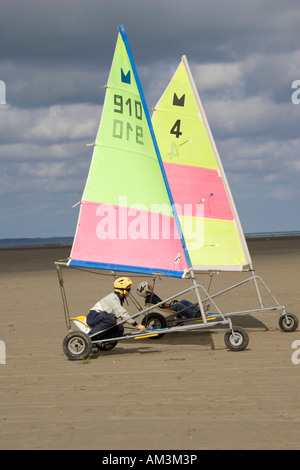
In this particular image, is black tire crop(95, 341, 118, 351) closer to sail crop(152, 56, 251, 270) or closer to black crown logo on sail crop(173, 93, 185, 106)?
sail crop(152, 56, 251, 270)

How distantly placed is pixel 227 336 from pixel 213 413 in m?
3.67

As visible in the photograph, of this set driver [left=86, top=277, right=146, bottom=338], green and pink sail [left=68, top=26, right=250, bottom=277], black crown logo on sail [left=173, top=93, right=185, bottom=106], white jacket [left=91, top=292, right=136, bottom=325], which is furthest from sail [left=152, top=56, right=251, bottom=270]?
white jacket [left=91, top=292, right=136, bottom=325]

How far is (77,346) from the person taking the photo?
1050 centimetres

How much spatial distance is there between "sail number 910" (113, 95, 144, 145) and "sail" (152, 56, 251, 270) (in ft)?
9.72

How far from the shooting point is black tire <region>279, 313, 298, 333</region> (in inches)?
499

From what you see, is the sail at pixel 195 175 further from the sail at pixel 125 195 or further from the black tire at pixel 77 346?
the black tire at pixel 77 346

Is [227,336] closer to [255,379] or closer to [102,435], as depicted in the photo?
[255,379]

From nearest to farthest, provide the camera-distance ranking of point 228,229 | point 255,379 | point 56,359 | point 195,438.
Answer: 1. point 195,438
2. point 255,379
3. point 56,359
4. point 228,229

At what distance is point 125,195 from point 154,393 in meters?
4.07

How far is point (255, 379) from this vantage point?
8.63 meters

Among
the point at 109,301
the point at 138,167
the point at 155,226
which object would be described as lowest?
the point at 109,301

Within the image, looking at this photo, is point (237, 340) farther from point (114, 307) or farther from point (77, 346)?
point (77, 346)

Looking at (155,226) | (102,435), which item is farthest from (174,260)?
(102,435)

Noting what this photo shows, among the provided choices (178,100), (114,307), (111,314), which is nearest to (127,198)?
(114,307)
